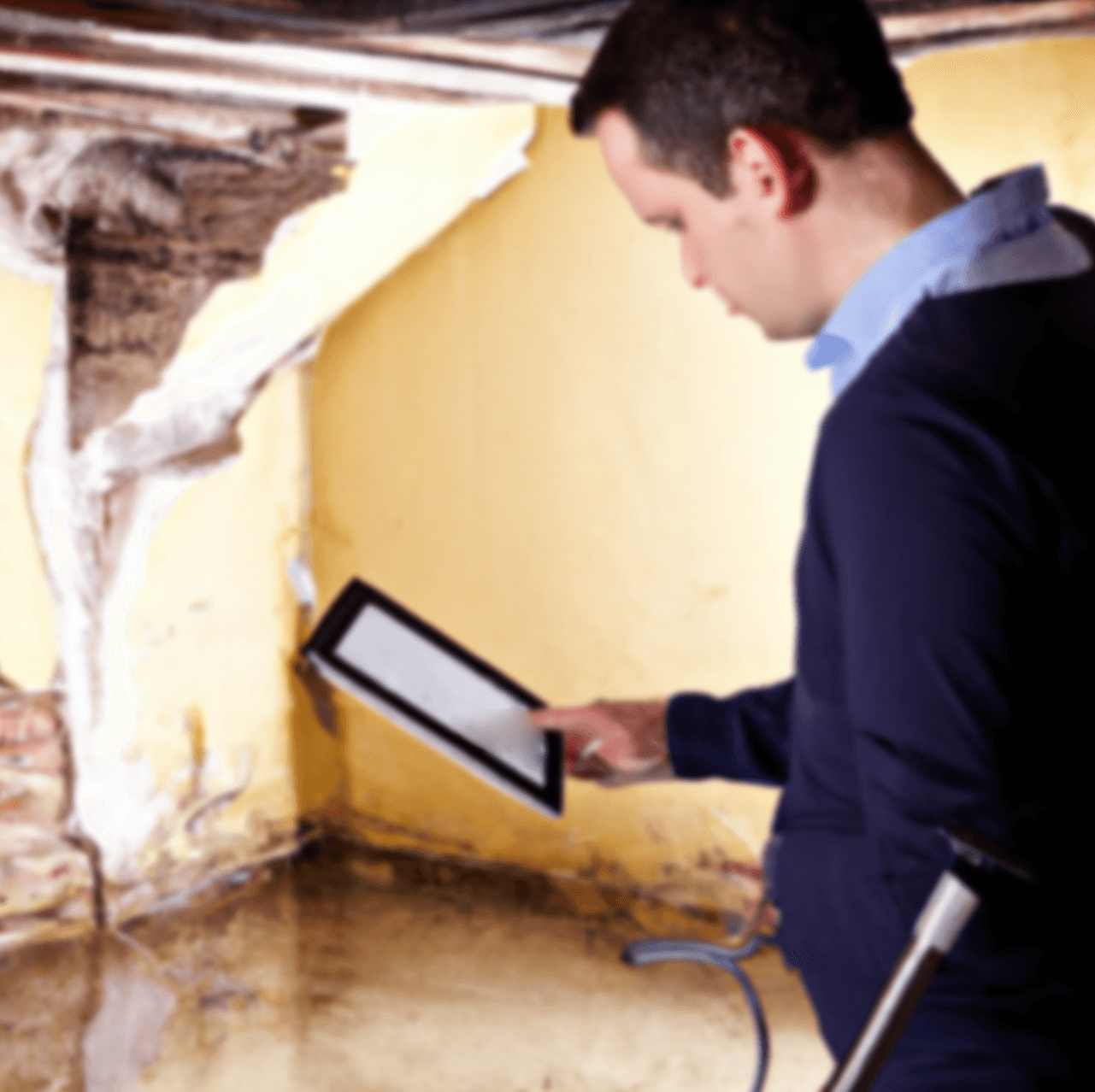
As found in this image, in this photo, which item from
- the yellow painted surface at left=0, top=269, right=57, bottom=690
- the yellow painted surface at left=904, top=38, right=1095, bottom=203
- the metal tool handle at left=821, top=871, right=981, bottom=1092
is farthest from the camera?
the yellow painted surface at left=0, top=269, right=57, bottom=690

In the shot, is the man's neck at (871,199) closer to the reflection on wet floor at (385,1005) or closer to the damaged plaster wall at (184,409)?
the damaged plaster wall at (184,409)

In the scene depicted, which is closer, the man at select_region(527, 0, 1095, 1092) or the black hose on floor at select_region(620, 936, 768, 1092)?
the man at select_region(527, 0, 1095, 1092)

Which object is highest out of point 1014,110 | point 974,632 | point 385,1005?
point 1014,110

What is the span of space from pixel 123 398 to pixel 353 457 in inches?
22.1

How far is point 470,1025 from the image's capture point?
2234 millimetres

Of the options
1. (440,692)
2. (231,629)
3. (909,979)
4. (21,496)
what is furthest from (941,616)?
(231,629)

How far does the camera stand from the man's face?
2.54 feet

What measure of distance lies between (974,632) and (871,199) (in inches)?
12.1

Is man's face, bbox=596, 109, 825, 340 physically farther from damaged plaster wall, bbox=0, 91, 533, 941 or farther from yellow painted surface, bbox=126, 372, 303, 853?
yellow painted surface, bbox=126, 372, 303, 853

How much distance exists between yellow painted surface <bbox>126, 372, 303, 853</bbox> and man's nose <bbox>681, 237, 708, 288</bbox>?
1889 millimetres

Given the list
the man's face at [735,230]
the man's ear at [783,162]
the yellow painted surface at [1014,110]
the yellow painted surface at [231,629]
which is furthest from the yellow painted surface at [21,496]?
the man's ear at [783,162]

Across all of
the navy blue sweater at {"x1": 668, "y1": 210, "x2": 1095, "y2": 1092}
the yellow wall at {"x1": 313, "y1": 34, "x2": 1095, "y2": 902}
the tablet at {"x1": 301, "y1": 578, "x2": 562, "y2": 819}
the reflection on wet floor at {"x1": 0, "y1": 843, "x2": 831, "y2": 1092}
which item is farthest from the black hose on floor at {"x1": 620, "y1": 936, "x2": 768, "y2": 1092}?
the navy blue sweater at {"x1": 668, "y1": 210, "x2": 1095, "y2": 1092}

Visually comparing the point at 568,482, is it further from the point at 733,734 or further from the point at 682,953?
the point at 733,734

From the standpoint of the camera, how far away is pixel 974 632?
1.82 feet
